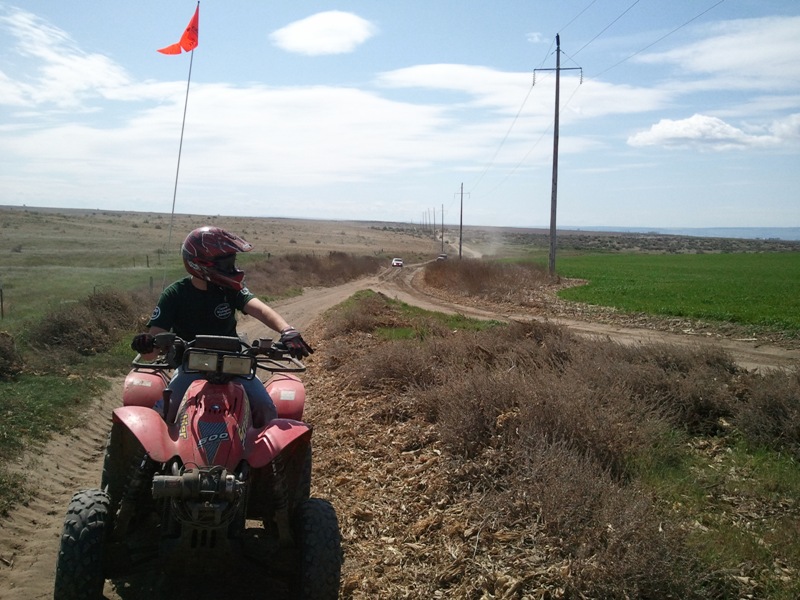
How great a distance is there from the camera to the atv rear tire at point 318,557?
3.85 m

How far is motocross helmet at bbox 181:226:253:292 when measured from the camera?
485 cm

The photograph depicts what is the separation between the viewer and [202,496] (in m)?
3.46

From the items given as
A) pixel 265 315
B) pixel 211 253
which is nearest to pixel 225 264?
pixel 211 253

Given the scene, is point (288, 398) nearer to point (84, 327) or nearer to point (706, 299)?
point (84, 327)

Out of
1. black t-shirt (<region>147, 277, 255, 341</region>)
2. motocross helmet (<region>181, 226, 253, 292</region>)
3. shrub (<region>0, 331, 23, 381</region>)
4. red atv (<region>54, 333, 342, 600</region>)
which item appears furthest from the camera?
shrub (<region>0, 331, 23, 381</region>)

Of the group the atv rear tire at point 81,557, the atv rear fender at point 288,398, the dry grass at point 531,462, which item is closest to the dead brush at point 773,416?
the dry grass at point 531,462

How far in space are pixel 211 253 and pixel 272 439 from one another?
1549 mm

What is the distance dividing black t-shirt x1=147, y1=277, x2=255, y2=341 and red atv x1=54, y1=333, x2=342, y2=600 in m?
0.67

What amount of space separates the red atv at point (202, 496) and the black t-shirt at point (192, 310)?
2.20 ft

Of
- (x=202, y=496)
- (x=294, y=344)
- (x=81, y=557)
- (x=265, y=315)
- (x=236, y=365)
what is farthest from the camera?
(x=265, y=315)

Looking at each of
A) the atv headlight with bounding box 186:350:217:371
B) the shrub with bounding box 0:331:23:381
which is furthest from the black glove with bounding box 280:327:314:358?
the shrub with bounding box 0:331:23:381

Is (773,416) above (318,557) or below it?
above

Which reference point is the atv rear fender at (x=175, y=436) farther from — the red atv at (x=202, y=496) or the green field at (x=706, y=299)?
the green field at (x=706, y=299)

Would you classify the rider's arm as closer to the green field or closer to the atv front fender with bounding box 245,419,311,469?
the atv front fender with bounding box 245,419,311,469
